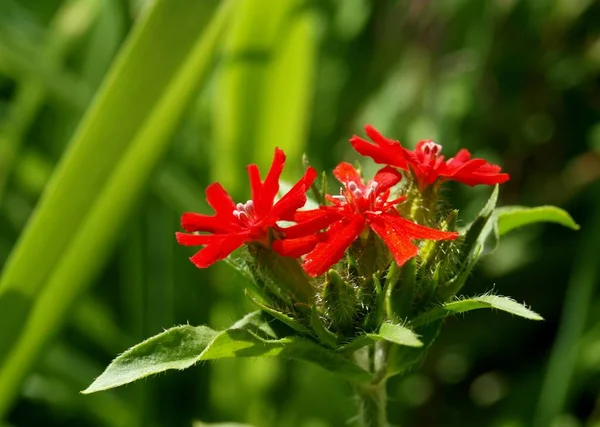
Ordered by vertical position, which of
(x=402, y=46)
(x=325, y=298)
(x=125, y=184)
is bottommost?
(x=125, y=184)

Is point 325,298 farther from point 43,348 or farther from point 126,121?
point 43,348

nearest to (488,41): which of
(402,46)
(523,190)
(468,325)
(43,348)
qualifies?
(402,46)

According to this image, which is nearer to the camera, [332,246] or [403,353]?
[332,246]

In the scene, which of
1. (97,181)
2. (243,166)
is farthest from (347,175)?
(243,166)

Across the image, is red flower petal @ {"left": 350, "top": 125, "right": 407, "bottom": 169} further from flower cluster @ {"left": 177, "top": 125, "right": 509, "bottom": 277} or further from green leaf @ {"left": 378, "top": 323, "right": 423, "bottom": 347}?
green leaf @ {"left": 378, "top": 323, "right": 423, "bottom": 347}

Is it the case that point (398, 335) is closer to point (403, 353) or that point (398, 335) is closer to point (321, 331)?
point (321, 331)

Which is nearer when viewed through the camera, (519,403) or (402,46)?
(519,403)
